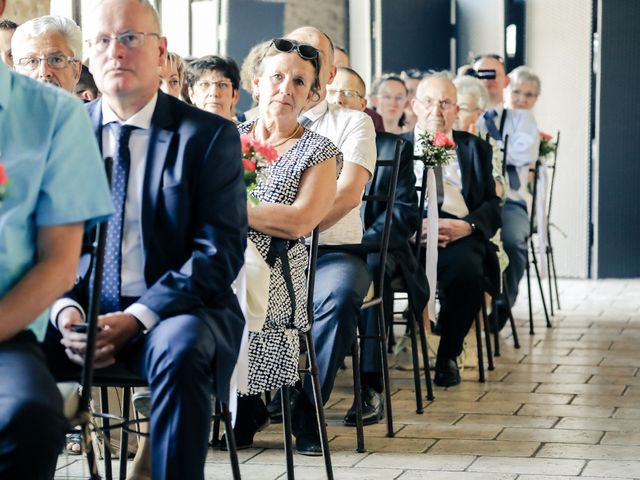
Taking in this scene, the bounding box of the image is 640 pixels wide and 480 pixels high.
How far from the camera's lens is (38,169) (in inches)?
97.9

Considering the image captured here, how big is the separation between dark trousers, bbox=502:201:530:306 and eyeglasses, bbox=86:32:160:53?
416 centimetres

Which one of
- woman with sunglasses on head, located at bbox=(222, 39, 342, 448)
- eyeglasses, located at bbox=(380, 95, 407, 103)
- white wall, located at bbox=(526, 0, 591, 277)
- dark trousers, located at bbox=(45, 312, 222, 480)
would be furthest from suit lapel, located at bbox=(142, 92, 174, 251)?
white wall, located at bbox=(526, 0, 591, 277)

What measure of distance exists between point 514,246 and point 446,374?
5.35 ft

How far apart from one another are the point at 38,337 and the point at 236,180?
0.71m

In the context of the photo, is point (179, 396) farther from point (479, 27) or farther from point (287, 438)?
point (479, 27)

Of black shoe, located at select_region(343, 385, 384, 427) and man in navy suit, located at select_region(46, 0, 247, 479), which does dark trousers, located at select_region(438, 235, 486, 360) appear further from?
man in navy suit, located at select_region(46, 0, 247, 479)

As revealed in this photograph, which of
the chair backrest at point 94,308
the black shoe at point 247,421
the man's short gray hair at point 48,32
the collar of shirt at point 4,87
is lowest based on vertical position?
the black shoe at point 247,421

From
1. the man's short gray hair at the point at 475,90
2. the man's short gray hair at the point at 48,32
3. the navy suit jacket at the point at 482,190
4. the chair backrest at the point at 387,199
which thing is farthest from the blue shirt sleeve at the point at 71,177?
the man's short gray hair at the point at 475,90

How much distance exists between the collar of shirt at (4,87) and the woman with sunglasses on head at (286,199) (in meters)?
1.36

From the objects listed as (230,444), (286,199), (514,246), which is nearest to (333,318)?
(286,199)

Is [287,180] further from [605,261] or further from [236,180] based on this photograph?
[605,261]

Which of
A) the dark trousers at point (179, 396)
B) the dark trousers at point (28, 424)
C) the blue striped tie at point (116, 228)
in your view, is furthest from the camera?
the blue striped tie at point (116, 228)

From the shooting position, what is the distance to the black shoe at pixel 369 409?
472 centimetres

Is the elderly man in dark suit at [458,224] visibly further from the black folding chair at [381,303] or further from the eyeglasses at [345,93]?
the black folding chair at [381,303]
